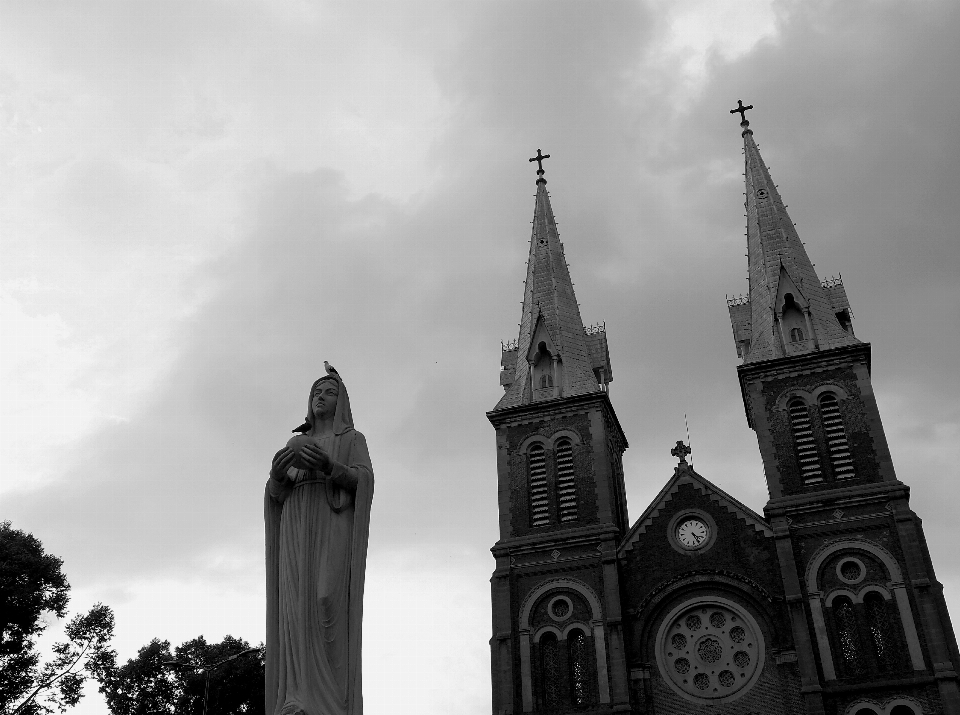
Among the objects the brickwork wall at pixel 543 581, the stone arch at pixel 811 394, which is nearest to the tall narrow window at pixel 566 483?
the brickwork wall at pixel 543 581

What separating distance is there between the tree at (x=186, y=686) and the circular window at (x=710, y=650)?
15.4 meters

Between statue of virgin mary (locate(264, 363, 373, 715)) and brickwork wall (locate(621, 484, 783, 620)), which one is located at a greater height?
brickwork wall (locate(621, 484, 783, 620))

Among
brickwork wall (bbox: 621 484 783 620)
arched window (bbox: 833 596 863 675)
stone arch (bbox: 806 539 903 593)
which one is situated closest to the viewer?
arched window (bbox: 833 596 863 675)

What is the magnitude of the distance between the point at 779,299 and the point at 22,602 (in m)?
26.2

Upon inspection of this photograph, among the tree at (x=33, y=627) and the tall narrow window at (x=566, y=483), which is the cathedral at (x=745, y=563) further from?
the tree at (x=33, y=627)

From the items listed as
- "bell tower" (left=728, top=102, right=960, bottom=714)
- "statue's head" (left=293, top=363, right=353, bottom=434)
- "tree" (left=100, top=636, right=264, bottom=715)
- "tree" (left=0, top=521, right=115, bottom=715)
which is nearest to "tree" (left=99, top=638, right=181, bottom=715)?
"tree" (left=100, top=636, right=264, bottom=715)

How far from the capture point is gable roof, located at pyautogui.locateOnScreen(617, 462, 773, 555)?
110ft

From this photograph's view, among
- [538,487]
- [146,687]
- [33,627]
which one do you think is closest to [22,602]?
[33,627]

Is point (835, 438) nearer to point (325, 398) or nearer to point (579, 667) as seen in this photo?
point (579, 667)

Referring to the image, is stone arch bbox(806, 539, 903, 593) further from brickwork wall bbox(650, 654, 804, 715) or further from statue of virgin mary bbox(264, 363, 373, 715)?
statue of virgin mary bbox(264, 363, 373, 715)

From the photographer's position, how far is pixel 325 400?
806 cm

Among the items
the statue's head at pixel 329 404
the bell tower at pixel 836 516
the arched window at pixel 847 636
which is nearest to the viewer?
the statue's head at pixel 329 404

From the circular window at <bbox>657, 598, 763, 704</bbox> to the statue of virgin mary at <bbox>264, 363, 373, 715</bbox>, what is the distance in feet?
85.5

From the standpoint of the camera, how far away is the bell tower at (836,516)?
29219 mm
